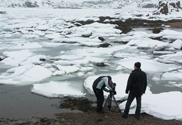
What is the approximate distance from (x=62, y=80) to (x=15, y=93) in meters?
1.71

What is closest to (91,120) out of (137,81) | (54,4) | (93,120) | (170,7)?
(93,120)

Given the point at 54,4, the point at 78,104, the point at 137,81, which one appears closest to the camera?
the point at 137,81

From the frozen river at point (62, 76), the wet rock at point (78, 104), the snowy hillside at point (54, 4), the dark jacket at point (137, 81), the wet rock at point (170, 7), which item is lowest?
the wet rock at point (78, 104)

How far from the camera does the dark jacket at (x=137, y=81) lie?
3.48m

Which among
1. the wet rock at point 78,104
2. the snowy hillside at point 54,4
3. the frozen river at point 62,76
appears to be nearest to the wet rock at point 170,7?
the frozen river at point 62,76

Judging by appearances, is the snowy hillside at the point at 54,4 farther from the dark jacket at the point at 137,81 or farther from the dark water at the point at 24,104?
the dark jacket at the point at 137,81

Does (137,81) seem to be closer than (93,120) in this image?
Yes

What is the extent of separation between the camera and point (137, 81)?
11.5ft

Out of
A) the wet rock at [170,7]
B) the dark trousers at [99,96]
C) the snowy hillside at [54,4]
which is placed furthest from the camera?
the snowy hillside at [54,4]

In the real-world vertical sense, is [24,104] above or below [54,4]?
below

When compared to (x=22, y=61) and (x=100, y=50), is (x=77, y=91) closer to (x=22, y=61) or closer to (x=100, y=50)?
(x=22, y=61)

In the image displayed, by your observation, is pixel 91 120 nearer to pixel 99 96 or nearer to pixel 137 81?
pixel 99 96

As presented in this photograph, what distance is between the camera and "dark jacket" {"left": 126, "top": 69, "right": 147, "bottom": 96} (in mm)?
3484

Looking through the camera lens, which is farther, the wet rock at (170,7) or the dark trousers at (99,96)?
the wet rock at (170,7)
